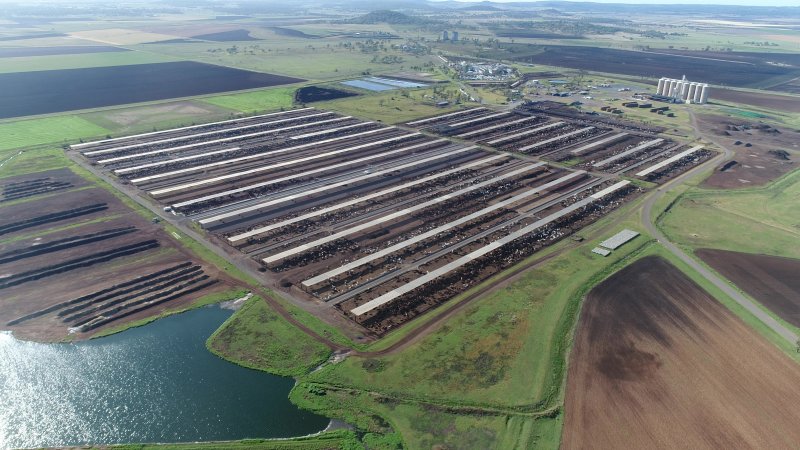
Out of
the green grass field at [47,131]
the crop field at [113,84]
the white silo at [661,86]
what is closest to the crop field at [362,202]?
the green grass field at [47,131]

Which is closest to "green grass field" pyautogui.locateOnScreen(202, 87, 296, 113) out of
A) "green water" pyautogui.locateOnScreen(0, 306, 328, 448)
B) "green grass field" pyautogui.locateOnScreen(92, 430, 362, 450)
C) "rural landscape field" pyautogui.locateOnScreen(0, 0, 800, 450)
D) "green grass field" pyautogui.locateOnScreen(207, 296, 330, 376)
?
"rural landscape field" pyautogui.locateOnScreen(0, 0, 800, 450)

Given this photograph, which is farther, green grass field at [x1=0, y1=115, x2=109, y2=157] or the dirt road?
green grass field at [x1=0, y1=115, x2=109, y2=157]

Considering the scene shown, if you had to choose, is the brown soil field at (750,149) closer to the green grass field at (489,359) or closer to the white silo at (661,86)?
the white silo at (661,86)

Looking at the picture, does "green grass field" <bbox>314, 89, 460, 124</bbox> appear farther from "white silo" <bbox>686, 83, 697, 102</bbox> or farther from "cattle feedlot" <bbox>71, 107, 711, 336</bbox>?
"white silo" <bbox>686, 83, 697, 102</bbox>

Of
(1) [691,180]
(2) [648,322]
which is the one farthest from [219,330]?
(1) [691,180]

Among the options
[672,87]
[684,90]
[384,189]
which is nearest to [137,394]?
[384,189]

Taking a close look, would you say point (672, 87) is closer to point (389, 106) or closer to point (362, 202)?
point (389, 106)
